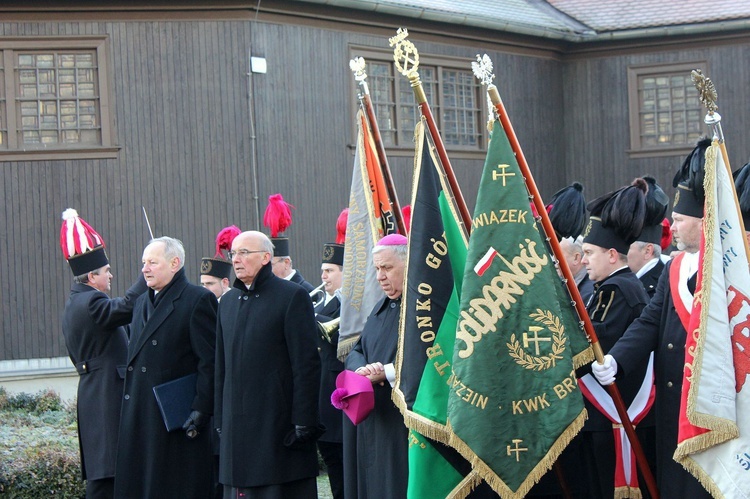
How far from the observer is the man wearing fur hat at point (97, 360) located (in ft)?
27.9

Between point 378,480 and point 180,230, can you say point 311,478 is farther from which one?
point 180,230

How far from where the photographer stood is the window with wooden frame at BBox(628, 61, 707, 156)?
21156mm

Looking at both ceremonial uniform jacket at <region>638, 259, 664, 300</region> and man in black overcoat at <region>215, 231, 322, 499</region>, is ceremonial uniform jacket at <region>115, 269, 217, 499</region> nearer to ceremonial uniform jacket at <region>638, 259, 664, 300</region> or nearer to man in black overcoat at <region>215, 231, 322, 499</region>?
man in black overcoat at <region>215, 231, 322, 499</region>

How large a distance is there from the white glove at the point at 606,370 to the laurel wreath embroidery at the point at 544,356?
281 millimetres

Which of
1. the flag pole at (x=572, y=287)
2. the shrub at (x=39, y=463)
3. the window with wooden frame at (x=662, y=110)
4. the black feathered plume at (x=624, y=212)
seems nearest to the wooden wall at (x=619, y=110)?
the window with wooden frame at (x=662, y=110)

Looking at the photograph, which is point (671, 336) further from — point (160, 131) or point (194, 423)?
point (160, 131)

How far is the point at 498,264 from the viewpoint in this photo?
5.80m

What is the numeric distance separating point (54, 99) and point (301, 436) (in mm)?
10795

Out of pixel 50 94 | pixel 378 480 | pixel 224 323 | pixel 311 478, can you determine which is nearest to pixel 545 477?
pixel 378 480

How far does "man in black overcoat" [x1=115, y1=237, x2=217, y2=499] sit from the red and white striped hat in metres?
0.99

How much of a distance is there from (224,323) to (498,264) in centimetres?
248

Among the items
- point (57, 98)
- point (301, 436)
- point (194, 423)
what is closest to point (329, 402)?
point (194, 423)

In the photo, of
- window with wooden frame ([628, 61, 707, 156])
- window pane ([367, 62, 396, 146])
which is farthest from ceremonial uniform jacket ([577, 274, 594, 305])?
window with wooden frame ([628, 61, 707, 156])

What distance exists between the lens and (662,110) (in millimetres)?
21312
